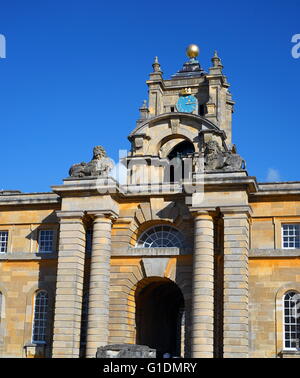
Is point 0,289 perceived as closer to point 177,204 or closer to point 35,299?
point 35,299

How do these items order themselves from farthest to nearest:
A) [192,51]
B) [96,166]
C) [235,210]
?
[192,51] → [96,166] → [235,210]

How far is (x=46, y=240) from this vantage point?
30.2m

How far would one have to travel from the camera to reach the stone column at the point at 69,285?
26625 millimetres

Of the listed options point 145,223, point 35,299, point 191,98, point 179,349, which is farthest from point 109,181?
point 191,98

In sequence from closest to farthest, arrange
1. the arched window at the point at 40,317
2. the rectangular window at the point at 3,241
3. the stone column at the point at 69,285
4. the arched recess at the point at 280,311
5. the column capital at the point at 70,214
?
1. the arched recess at the point at 280,311
2. the stone column at the point at 69,285
3. the column capital at the point at 70,214
4. the arched window at the point at 40,317
5. the rectangular window at the point at 3,241

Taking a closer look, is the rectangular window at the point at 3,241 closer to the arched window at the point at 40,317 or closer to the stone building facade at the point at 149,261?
the stone building facade at the point at 149,261

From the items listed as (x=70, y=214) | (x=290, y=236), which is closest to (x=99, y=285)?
(x=70, y=214)

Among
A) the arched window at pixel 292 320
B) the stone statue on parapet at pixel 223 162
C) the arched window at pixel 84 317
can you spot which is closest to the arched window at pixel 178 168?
the stone statue on parapet at pixel 223 162

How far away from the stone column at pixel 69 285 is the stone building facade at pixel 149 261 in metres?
0.04

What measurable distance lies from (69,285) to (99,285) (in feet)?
4.16

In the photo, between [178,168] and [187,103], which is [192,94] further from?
[178,168]

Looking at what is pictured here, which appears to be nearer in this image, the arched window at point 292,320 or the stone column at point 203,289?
the stone column at point 203,289

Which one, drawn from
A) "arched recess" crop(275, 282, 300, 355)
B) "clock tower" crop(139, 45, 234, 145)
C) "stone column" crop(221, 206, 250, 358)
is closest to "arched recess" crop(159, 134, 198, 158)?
"clock tower" crop(139, 45, 234, 145)

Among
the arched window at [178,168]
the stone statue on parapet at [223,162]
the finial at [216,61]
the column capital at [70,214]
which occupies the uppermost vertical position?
the finial at [216,61]
